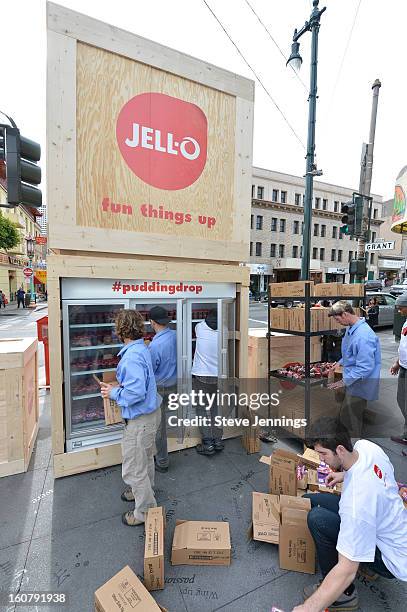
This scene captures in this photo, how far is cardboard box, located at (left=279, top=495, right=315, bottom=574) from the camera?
90.3 inches

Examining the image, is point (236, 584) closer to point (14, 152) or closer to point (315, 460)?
point (315, 460)

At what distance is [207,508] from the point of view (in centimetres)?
297

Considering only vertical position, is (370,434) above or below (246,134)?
below

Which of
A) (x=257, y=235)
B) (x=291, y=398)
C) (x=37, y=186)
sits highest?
(x=257, y=235)

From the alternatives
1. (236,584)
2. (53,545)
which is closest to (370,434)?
(236,584)

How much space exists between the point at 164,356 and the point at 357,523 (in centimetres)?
248

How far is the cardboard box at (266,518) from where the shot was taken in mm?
2533

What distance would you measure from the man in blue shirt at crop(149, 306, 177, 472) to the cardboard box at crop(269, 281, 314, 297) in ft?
5.57

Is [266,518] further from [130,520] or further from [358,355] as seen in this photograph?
[358,355]

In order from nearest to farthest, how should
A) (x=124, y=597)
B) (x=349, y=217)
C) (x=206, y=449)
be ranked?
1. (x=124, y=597)
2. (x=206, y=449)
3. (x=349, y=217)

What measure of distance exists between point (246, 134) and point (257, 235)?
30.2 metres

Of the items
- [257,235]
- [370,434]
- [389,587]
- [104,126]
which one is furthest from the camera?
[257,235]

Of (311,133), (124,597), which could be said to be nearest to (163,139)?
(311,133)

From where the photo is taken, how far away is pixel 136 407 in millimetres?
2621
